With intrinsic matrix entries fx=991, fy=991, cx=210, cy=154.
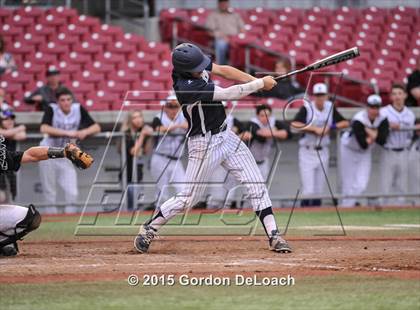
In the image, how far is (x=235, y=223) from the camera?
14.2 m

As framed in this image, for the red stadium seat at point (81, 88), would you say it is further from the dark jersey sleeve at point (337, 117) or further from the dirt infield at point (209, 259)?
the dirt infield at point (209, 259)

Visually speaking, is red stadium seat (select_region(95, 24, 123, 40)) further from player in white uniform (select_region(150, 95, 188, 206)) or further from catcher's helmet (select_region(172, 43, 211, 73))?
catcher's helmet (select_region(172, 43, 211, 73))

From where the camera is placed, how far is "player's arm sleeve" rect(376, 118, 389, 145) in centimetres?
1680

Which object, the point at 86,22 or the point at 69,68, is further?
the point at 86,22

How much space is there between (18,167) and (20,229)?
23.9 inches

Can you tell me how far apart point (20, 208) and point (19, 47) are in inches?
405

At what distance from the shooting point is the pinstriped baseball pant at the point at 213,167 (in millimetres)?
9633

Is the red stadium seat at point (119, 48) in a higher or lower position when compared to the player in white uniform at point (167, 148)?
higher

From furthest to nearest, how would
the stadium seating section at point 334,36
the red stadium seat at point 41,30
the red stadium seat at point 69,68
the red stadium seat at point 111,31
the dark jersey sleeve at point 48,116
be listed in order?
the stadium seating section at point 334,36
the red stadium seat at point 111,31
the red stadium seat at point 41,30
the red stadium seat at point 69,68
the dark jersey sleeve at point 48,116

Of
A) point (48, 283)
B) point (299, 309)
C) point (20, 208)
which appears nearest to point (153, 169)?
point (20, 208)

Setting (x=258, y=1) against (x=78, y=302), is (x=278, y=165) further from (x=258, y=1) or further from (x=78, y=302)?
(x=78, y=302)

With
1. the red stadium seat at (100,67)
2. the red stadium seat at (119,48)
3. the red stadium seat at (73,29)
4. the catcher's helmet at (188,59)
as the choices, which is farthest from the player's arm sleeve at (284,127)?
the catcher's helmet at (188,59)

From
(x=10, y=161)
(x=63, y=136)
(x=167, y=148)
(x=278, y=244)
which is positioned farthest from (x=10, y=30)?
(x=278, y=244)
